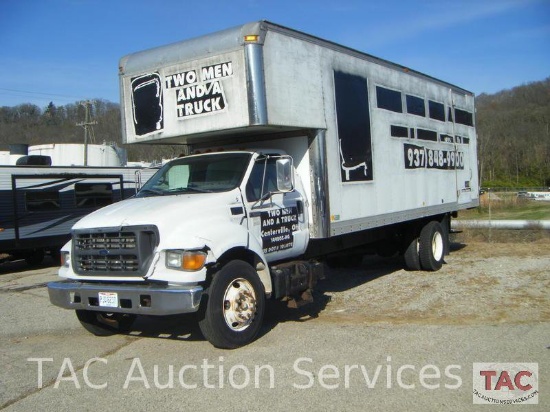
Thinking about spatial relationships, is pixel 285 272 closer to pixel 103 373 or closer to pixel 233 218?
pixel 233 218

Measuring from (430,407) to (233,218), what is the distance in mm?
2945

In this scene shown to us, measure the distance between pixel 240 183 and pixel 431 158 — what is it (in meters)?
5.42

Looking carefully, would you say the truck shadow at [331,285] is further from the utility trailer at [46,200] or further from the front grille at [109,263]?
the utility trailer at [46,200]

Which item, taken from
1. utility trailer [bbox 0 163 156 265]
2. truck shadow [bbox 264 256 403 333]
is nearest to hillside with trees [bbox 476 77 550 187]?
utility trailer [bbox 0 163 156 265]

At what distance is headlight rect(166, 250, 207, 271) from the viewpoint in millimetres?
5621

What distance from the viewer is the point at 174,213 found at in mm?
5926

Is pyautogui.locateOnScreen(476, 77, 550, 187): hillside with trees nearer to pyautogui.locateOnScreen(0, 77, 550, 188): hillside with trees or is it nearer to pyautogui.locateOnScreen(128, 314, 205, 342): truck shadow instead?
pyautogui.locateOnScreen(0, 77, 550, 188): hillside with trees

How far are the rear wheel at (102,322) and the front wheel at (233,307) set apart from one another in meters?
1.68

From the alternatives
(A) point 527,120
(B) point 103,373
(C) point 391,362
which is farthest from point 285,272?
(A) point 527,120

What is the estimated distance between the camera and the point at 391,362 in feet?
18.2

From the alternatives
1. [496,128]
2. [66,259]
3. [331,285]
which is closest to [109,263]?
[66,259]

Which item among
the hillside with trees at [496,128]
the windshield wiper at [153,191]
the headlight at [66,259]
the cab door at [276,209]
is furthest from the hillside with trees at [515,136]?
the headlight at [66,259]

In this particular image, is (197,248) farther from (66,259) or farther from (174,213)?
(66,259)

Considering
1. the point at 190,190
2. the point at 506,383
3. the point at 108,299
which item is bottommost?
the point at 506,383
